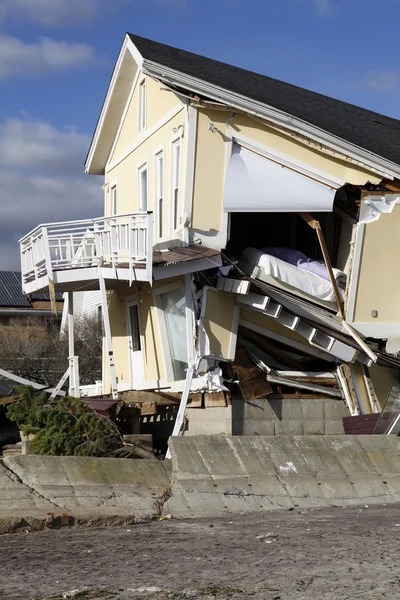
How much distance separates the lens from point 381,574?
7789 mm

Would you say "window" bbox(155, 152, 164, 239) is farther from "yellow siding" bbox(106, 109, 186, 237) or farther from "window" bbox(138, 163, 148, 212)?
"window" bbox(138, 163, 148, 212)

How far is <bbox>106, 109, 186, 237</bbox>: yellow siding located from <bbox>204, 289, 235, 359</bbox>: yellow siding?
5.85 feet

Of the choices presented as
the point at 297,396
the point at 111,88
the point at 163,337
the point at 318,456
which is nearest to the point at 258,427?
the point at 297,396

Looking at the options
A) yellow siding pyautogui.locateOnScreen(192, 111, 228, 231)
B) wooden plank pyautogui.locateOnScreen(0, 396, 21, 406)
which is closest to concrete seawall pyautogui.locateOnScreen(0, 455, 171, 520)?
wooden plank pyautogui.locateOnScreen(0, 396, 21, 406)

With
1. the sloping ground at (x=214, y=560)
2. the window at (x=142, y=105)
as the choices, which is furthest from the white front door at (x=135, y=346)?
the sloping ground at (x=214, y=560)

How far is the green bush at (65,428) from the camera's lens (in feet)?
41.8

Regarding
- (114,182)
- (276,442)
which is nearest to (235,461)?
(276,442)

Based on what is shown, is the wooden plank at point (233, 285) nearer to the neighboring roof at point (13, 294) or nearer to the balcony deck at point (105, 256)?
the balcony deck at point (105, 256)

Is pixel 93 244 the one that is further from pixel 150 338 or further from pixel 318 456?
pixel 318 456

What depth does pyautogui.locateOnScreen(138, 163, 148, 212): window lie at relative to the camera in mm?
19344

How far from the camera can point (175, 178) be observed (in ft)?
56.2

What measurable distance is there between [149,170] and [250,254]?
3492 mm

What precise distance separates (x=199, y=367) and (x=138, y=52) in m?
6.18

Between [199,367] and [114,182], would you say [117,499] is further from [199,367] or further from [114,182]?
[114,182]
